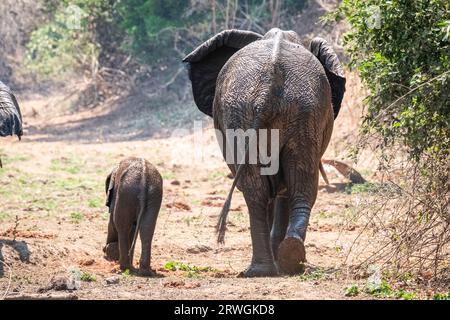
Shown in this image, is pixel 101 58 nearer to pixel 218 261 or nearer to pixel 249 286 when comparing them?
pixel 218 261

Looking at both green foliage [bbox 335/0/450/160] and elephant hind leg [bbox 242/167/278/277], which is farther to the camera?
elephant hind leg [bbox 242/167/278/277]

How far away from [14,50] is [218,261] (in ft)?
86.1

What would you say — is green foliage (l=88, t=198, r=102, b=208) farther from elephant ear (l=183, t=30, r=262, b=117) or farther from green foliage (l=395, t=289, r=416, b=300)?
green foliage (l=395, t=289, r=416, b=300)

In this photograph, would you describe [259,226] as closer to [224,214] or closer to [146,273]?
[224,214]

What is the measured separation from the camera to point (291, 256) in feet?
27.0

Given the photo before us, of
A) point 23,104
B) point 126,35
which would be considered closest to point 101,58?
point 126,35

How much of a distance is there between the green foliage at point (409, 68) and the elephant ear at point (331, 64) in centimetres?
21

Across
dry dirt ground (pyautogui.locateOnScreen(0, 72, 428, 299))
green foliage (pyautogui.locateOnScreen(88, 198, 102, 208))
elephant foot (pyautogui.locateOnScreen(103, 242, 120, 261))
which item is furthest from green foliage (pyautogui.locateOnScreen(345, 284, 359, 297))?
green foliage (pyautogui.locateOnScreen(88, 198, 102, 208))

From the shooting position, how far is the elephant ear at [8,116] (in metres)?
9.27

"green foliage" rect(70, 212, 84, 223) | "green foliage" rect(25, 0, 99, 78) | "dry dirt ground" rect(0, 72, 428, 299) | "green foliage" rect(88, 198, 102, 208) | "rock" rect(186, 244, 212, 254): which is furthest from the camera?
"green foliage" rect(25, 0, 99, 78)

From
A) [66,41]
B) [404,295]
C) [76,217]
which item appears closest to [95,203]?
[76,217]

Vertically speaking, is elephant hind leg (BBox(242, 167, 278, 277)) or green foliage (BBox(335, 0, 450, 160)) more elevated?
green foliage (BBox(335, 0, 450, 160))

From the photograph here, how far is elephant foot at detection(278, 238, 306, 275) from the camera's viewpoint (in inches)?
321
